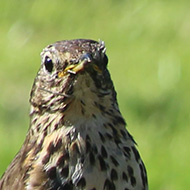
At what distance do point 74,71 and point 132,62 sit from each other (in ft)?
13.0

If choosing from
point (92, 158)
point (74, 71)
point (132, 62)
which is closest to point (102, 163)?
point (92, 158)

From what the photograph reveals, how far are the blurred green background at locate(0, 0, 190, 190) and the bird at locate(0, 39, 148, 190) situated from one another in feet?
6.79

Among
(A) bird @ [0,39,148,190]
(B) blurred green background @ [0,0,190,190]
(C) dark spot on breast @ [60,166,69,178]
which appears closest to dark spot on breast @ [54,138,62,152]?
(A) bird @ [0,39,148,190]

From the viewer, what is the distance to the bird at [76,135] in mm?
5059

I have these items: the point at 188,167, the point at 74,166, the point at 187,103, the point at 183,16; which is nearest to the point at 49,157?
the point at 74,166

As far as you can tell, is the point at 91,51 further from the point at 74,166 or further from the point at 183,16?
the point at 183,16

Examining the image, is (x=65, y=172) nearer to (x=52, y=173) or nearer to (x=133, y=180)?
(x=52, y=173)

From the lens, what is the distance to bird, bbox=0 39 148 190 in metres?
5.06

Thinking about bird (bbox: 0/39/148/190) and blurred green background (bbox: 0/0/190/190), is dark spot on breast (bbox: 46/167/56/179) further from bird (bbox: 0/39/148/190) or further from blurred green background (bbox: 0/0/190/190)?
blurred green background (bbox: 0/0/190/190)

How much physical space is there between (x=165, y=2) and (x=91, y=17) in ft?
2.31

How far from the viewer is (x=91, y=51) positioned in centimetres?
504

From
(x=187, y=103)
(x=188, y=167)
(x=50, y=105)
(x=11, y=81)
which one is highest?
(x=11, y=81)

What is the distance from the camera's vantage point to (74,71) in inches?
194

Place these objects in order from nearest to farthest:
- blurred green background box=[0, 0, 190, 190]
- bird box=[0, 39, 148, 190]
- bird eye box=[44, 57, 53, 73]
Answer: bird box=[0, 39, 148, 190] → bird eye box=[44, 57, 53, 73] → blurred green background box=[0, 0, 190, 190]
